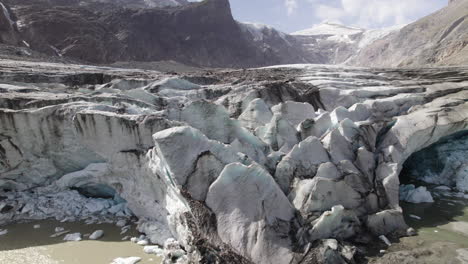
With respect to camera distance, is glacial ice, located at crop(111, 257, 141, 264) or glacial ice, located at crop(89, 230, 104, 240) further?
glacial ice, located at crop(89, 230, 104, 240)

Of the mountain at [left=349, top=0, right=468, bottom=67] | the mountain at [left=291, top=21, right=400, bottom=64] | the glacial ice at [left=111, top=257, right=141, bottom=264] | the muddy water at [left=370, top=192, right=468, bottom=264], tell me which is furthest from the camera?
the mountain at [left=291, top=21, right=400, bottom=64]

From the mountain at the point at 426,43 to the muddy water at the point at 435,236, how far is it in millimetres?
30263

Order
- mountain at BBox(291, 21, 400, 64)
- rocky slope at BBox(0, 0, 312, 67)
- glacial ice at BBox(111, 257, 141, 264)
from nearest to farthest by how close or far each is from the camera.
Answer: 1. glacial ice at BBox(111, 257, 141, 264)
2. rocky slope at BBox(0, 0, 312, 67)
3. mountain at BBox(291, 21, 400, 64)

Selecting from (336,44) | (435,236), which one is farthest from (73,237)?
(336,44)

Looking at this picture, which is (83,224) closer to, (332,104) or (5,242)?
(5,242)

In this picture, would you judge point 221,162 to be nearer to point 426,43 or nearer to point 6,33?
point 6,33

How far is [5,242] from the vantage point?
6582 millimetres

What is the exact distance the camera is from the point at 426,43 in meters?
53.0

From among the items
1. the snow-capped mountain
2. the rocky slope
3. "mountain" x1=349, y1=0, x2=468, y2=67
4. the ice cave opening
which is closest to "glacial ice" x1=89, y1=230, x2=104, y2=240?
the ice cave opening

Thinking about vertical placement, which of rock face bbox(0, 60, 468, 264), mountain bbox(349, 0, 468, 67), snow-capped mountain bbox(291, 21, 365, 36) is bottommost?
rock face bbox(0, 60, 468, 264)

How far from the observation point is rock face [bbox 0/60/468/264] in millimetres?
5508

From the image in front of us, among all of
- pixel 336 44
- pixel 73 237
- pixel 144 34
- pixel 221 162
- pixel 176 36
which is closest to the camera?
pixel 221 162

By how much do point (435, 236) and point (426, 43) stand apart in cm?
5703

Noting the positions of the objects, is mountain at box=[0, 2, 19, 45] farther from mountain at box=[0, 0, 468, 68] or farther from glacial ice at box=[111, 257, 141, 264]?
glacial ice at box=[111, 257, 141, 264]
